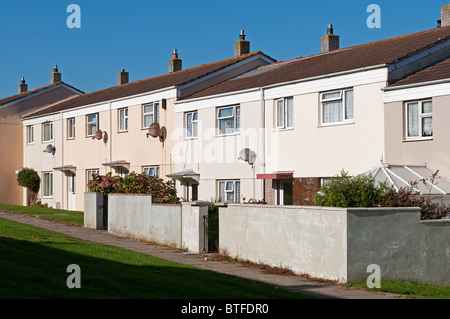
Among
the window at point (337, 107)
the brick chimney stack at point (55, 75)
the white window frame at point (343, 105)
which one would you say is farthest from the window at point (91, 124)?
the window at point (337, 107)

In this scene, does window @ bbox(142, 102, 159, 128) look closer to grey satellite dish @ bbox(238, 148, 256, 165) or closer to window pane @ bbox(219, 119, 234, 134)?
window pane @ bbox(219, 119, 234, 134)

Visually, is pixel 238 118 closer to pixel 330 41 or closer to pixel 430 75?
pixel 330 41

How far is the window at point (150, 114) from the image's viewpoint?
31.6 meters

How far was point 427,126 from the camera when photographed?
20.4m

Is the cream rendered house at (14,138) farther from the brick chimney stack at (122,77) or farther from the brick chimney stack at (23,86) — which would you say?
the brick chimney stack at (23,86)

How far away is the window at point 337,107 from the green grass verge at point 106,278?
960cm

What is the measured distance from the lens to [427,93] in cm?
2020

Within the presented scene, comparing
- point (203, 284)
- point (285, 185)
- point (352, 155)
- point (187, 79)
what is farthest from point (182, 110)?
point (203, 284)

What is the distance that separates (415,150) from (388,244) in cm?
709

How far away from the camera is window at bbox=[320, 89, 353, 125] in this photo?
22578 mm

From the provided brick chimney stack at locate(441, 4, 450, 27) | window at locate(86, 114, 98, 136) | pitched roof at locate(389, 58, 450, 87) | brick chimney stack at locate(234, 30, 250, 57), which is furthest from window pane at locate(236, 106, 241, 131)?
window at locate(86, 114, 98, 136)

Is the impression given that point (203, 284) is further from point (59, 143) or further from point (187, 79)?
point (59, 143)

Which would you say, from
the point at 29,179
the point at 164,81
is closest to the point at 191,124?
the point at 164,81
